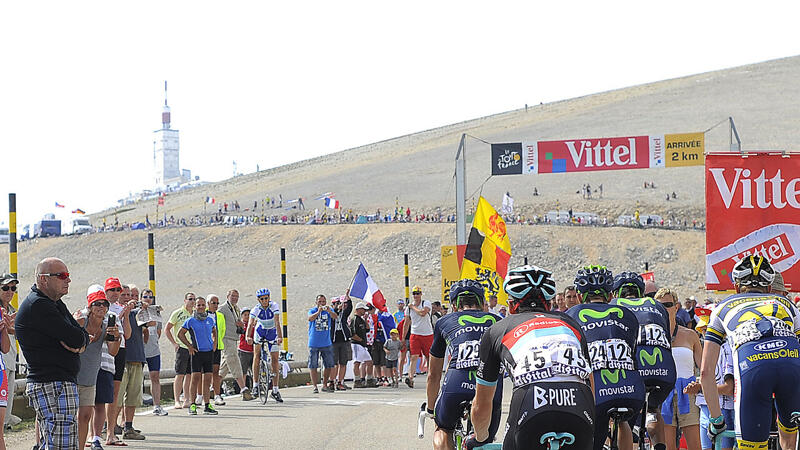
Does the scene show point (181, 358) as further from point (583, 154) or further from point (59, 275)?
point (583, 154)

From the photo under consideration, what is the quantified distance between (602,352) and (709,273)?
5.67 m

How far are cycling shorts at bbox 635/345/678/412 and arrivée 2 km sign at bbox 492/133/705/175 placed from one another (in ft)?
54.6

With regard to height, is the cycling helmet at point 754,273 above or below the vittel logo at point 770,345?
above

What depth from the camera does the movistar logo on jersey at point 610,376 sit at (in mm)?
8602

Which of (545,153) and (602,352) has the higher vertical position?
(545,153)

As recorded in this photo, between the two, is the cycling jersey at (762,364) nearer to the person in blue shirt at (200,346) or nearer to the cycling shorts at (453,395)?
the cycling shorts at (453,395)

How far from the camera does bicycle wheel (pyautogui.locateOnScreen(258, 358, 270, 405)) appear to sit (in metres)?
19.2

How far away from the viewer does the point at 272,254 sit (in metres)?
85.2

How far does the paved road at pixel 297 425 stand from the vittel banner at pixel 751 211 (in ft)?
14.9

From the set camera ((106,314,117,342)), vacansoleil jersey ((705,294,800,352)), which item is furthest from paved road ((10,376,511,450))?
vacansoleil jersey ((705,294,800,352))

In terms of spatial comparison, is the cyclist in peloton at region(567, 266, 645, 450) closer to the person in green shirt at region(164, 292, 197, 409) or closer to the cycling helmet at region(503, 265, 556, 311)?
the cycling helmet at region(503, 265, 556, 311)

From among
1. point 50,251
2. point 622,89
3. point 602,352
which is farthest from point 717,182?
point 622,89

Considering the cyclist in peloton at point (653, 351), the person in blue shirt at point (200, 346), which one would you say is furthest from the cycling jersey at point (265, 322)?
the cyclist in peloton at point (653, 351)

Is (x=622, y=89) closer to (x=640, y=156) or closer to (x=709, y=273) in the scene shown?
(x=640, y=156)
